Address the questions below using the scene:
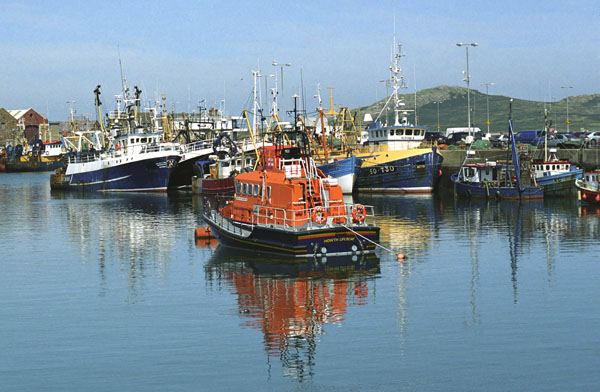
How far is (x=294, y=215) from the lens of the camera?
116ft

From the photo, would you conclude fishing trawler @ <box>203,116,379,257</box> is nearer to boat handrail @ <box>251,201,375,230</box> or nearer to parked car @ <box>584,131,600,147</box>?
boat handrail @ <box>251,201,375,230</box>

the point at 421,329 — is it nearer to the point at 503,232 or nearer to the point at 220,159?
the point at 503,232

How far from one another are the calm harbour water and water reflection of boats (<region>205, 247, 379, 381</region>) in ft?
0.27

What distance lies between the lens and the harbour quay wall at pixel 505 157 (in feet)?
238

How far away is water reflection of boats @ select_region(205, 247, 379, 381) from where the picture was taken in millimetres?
22953

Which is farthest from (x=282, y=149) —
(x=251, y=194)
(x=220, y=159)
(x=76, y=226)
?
(x=220, y=159)

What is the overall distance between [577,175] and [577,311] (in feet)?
136

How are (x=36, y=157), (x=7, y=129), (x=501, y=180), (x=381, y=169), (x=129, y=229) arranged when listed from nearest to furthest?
1. (x=129, y=229)
2. (x=501, y=180)
3. (x=381, y=169)
4. (x=36, y=157)
5. (x=7, y=129)

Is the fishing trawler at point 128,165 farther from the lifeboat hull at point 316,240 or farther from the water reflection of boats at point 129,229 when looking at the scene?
the lifeboat hull at point 316,240

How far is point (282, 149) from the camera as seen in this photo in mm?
37812

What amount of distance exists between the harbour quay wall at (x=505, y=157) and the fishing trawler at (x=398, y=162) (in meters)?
3.31

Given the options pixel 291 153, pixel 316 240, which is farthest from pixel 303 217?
pixel 291 153

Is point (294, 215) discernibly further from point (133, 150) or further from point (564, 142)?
point (133, 150)

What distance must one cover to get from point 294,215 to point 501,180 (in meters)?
37.2
